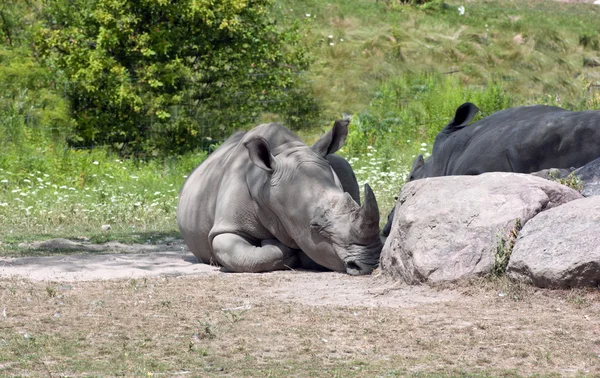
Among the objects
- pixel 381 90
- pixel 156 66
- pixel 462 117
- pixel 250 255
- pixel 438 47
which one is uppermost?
pixel 462 117

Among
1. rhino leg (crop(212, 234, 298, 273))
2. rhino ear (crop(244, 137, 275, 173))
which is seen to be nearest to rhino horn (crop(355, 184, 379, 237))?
rhino leg (crop(212, 234, 298, 273))

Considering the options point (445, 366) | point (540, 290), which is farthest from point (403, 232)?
point (445, 366)

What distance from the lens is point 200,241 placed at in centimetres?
955

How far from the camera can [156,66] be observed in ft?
60.0

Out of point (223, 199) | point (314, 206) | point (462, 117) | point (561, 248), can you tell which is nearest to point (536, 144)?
point (462, 117)

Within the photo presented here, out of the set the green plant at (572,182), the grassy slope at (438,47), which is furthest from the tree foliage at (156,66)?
the green plant at (572,182)

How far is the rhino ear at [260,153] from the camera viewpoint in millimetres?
8680

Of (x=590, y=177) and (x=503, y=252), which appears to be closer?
(x=503, y=252)

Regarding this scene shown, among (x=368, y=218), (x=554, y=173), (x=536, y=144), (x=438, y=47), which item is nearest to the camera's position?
(x=368, y=218)

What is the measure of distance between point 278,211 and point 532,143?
7.92 feet

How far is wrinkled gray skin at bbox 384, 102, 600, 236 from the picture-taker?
28.4 ft

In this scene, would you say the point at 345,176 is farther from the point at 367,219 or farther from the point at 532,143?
the point at 532,143

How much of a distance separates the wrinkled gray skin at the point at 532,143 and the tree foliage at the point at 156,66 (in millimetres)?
9575

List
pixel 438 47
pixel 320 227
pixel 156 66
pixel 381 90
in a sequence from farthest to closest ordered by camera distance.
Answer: pixel 438 47, pixel 381 90, pixel 156 66, pixel 320 227
